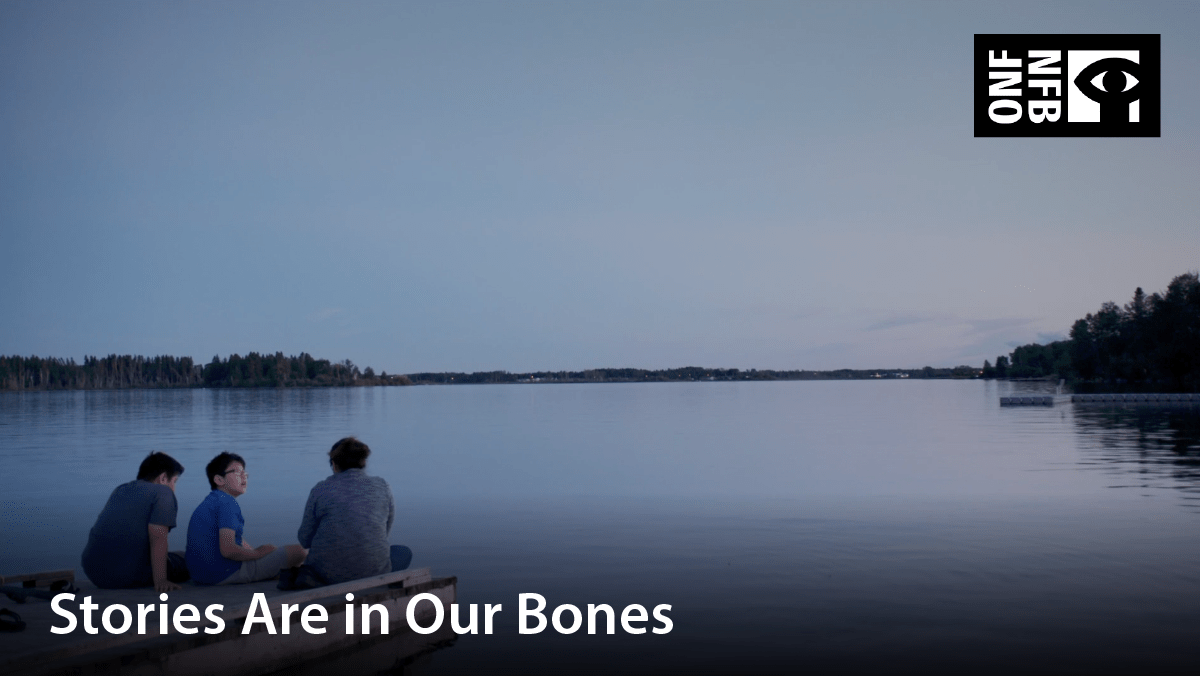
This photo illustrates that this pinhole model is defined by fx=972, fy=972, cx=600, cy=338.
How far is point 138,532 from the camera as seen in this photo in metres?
9.87

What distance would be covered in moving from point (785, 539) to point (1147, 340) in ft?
474

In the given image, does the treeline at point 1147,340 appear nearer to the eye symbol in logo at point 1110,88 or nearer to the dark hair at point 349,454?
the eye symbol in logo at point 1110,88

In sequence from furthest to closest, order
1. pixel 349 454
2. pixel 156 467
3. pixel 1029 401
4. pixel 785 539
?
pixel 1029 401
pixel 785 539
pixel 349 454
pixel 156 467

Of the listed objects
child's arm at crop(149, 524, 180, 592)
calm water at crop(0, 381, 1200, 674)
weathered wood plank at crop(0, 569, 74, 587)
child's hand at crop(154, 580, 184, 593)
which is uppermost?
child's arm at crop(149, 524, 180, 592)

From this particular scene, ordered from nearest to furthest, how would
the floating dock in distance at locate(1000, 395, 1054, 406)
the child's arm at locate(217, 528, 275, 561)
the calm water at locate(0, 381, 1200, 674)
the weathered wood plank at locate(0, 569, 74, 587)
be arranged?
the child's arm at locate(217, 528, 275, 561)
the calm water at locate(0, 381, 1200, 674)
the weathered wood plank at locate(0, 569, 74, 587)
the floating dock in distance at locate(1000, 395, 1054, 406)

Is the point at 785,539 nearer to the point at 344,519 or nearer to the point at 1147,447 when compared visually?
the point at 344,519

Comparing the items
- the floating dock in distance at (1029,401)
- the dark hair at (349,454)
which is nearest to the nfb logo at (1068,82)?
the dark hair at (349,454)

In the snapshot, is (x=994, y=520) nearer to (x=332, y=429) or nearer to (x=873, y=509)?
(x=873, y=509)

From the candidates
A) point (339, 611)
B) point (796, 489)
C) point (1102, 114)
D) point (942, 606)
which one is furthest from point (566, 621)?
point (1102, 114)

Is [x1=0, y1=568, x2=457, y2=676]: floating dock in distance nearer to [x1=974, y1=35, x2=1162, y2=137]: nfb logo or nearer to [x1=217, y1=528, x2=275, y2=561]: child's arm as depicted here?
[x1=217, y1=528, x2=275, y2=561]: child's arm

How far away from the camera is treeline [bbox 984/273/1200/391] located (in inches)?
4968

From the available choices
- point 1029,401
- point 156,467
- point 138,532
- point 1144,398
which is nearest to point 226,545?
point 138,532

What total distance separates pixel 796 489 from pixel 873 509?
477 centimetres

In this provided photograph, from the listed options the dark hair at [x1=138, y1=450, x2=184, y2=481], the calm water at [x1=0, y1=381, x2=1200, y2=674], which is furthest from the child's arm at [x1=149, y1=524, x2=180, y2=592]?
the calm water at [x1=0, y1=381, x2=1200, y2=674]
